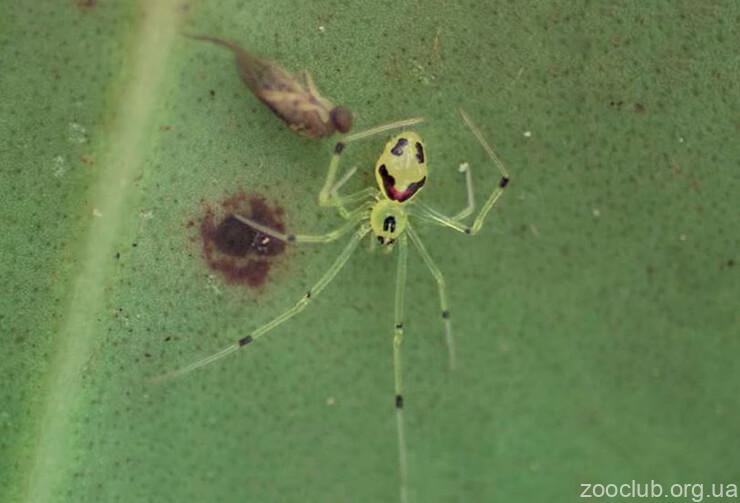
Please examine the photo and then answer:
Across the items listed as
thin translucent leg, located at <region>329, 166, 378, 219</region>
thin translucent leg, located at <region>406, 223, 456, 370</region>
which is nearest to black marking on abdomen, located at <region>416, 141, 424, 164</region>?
thin translucent leg, located at <region>329, 166, 378, 219</region>

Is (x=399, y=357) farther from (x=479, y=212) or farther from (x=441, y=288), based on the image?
(x=479, y=212)

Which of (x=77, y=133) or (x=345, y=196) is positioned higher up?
(x=77, y=133)

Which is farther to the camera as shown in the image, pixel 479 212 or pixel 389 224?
pixel 479 212

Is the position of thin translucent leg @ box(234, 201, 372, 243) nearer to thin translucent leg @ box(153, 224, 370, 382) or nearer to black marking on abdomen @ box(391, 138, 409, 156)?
thin translucent leg @ box(153, 224, 370, 382)

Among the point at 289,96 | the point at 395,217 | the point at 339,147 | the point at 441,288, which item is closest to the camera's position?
the point at 289,96

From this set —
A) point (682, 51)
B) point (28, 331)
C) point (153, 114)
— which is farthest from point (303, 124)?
point (682, 51)

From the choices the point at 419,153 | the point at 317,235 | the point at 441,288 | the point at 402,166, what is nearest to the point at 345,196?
the point at 317,235
